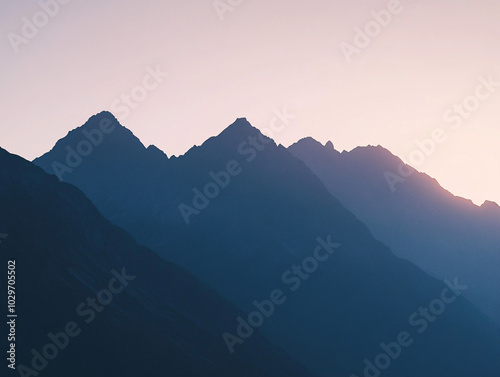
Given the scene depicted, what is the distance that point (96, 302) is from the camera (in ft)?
282

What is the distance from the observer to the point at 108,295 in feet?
293

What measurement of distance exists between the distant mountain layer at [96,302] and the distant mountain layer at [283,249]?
2889cm

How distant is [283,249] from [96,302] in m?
82.2

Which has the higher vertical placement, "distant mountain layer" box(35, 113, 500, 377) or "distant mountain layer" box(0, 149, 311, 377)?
"distant mountain layer" box(35, 113, 500, 377)

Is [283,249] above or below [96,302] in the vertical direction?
above

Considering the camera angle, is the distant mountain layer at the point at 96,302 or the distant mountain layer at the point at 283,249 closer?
the distant mountain layer at the point at 96,302

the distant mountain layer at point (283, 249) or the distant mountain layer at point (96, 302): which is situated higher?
the distant mountain layer at point (283, 249)

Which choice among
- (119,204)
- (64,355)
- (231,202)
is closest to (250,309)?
(231,202)

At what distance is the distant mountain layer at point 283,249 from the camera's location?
479 ft

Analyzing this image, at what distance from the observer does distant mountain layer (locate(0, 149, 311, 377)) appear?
76188 mm

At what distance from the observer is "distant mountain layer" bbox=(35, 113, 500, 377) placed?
14600 centimetres

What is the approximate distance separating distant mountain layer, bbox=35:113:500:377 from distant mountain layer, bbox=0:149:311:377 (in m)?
28.9

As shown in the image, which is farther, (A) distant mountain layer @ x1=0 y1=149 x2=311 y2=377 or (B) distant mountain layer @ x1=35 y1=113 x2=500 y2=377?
(B) distant mountain layer @ x1=35 y1=113 x2=500 y2=377

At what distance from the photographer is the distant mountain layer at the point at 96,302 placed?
76188 millimetres
